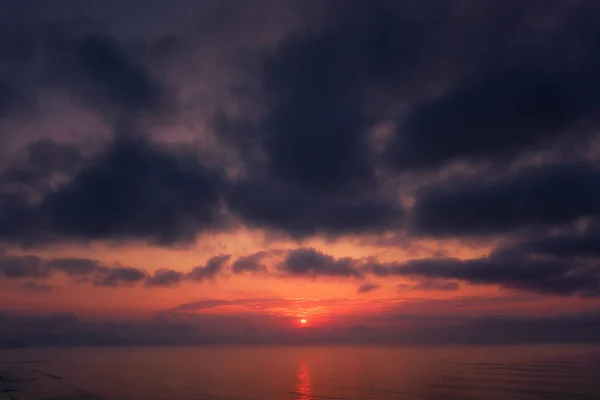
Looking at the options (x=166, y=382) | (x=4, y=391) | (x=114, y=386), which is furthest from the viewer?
(x=166, y=382)

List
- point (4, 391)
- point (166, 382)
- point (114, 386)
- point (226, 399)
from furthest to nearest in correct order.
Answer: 1. point (166, 382)
2. point (114, 386)
3. point (4, 391)
4. point (226, 399)

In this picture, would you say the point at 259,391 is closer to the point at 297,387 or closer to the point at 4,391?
the point at 297,387

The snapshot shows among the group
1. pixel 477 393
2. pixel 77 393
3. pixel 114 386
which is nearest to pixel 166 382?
pixel 114 386

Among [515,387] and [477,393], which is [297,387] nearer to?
[477,393]

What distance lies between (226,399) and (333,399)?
17.5m

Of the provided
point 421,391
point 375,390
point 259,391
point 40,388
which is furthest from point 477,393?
point 40,388

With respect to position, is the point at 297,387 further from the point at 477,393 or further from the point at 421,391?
the point at 477,393

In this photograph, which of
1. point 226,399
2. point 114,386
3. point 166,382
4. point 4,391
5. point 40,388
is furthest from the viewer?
point 166,382

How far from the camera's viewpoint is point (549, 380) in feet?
383

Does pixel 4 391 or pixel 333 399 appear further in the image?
pixel 4 391

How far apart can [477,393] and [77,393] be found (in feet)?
243

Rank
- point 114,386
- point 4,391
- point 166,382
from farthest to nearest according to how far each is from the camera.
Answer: point 166,382 → point 114,386 → point 4,391

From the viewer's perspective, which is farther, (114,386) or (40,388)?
(114,386)

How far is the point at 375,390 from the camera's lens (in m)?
96.1
